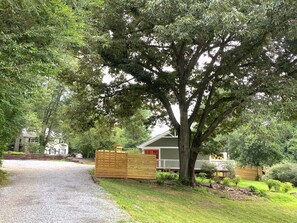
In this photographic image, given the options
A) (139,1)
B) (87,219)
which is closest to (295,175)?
(139,1)

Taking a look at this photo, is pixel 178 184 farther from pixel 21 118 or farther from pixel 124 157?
pixel 21 118

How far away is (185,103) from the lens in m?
16.2

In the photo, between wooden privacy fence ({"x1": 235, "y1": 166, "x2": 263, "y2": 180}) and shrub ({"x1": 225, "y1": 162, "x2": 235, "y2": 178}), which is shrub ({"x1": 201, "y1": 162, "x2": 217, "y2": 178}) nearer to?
shrub ({"x1": 225, "y1": 162, "x2": 235, "y2": 178})

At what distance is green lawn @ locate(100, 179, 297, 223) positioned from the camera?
836 cm

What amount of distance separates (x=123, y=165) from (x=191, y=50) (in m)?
6.95

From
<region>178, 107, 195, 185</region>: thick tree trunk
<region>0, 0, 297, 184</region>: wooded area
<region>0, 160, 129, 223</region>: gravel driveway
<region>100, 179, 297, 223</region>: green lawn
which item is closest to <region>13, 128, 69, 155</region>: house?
<region>0, 0, 297, 184</region>: wooded area

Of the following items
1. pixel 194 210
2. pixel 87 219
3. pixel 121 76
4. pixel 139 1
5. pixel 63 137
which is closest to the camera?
pixel 87 219

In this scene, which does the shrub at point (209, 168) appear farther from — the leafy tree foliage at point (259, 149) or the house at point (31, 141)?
the house at point (31, 141)

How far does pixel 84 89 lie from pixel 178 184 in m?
7.67

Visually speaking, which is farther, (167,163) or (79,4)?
(167,163)

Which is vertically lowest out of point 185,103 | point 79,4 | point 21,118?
point 21,118

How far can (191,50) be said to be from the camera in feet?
52.9

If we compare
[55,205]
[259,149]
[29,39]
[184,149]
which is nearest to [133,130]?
[184,149]

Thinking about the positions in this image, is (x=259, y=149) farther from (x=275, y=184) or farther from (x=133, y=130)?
(x=133, y=130)
